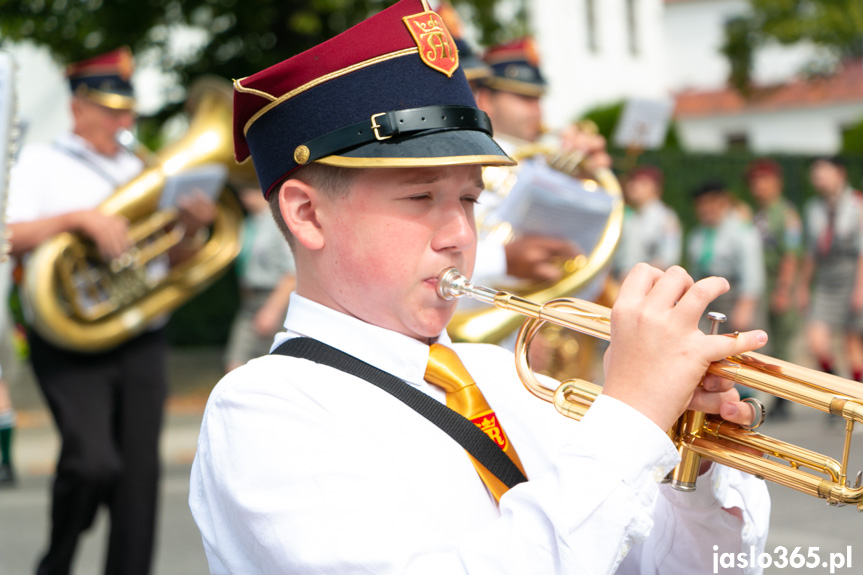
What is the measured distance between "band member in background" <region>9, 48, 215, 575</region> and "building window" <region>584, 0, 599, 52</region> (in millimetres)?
24494

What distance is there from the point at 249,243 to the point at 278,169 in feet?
22.3

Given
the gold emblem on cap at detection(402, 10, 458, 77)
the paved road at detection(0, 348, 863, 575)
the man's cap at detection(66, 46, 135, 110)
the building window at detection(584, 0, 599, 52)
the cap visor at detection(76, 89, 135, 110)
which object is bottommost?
the paved road at detection(0, 348, 863, 575)

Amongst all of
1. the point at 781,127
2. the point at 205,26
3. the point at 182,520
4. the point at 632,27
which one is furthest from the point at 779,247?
the point at 781,127

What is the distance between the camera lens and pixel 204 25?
12664 millimetres

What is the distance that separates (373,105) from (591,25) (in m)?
27.6

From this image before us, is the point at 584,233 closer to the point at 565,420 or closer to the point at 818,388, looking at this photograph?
the point at 565,420

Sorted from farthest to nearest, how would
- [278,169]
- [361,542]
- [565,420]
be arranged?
[565,420], [278,169], [361,542]

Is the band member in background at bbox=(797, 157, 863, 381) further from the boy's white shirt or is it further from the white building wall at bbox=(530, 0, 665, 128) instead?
the white building wall at bbox=(530, 0, 665, 128)

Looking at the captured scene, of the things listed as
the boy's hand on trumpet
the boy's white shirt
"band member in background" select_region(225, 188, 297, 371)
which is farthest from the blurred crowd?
the boy's hand on trumpet

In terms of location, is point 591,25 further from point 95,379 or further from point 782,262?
point 95,379

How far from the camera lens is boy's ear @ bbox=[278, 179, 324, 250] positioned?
167 cm

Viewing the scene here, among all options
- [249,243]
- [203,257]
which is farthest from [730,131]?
[203,257]

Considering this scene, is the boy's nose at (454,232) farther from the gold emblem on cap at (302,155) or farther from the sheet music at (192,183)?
the sheet music at (192,183)

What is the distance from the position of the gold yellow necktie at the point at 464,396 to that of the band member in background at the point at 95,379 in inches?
96.1
